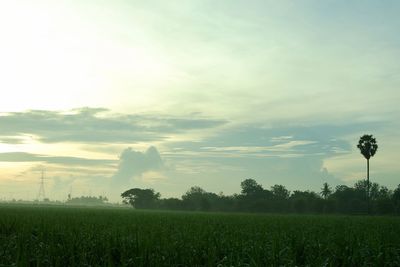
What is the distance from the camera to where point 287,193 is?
17100 cm

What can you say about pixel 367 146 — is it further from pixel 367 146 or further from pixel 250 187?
pixel 250 187

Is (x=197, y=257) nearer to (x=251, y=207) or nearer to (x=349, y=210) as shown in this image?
(x=349, y=210)

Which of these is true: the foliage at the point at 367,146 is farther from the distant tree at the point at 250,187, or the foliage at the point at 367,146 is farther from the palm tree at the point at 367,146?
the distant tree at the point at 250,187

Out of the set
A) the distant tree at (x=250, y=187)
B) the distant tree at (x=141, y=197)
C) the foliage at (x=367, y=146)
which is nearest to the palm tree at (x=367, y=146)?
the foliage at (x=367, y=146)

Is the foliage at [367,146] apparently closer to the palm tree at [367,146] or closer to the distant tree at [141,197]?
the palm tree at [367,146]

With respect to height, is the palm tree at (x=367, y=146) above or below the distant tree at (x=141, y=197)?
above

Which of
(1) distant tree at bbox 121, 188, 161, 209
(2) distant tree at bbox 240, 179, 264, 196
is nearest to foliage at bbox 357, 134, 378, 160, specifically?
(2) distant tree at bbox 240, 179, 264, 196

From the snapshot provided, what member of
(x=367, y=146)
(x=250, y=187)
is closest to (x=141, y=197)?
(x=250, y=187)

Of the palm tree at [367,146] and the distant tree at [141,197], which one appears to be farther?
the distant tree at [141,197]

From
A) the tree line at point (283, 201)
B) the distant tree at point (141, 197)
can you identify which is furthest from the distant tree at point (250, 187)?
the distant tree at point (141, 197)

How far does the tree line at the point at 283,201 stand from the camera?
10669 centimetres

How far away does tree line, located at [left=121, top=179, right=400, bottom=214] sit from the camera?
107m

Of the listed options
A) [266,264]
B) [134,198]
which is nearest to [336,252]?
[266,264]

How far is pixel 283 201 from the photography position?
12425cm
